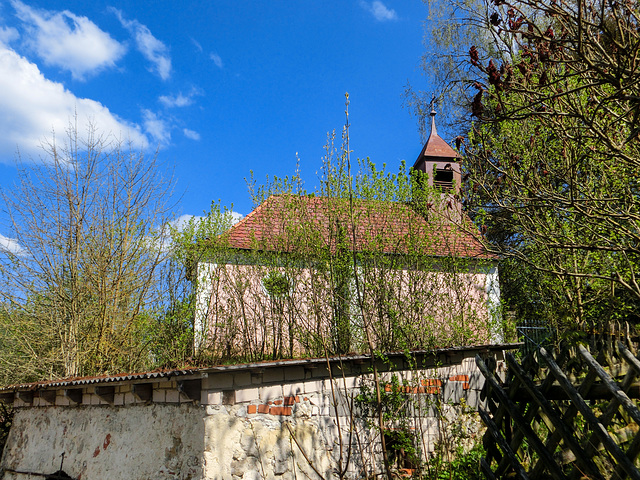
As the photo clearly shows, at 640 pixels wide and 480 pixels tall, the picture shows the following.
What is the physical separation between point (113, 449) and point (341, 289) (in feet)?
16.6

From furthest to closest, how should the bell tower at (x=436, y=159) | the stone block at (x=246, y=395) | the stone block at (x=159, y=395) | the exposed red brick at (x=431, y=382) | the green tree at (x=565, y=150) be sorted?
the bell tower at (x=436, y=159), the exposed red brick at (x=431, y=382), the stone block at (x=159, y=395), the stone block at (x=246, y=395), the green tree at (x=565, y=150)

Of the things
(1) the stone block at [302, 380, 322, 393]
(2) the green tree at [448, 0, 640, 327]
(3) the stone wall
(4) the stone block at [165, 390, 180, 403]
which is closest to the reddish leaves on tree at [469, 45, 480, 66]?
(2) the green tree at [448, 0, 640, 327]

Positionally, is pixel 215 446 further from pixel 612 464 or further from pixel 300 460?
pixel 612 464

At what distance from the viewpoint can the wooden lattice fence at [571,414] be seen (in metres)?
3.58

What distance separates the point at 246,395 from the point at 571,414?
121 inches

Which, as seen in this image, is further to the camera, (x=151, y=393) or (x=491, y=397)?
(x=151, y=393)

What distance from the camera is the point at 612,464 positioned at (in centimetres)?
389

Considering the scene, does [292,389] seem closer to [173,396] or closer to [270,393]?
[270,393]

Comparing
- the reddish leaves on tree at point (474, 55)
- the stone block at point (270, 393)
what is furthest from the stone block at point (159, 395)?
the reddish leaves on tree at point (474, 55)

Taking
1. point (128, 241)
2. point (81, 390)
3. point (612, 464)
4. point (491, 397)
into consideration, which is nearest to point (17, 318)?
point (128, 241)

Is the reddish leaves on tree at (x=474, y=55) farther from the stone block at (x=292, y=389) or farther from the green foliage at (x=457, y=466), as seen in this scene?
the green foliage at (x=457, y=466)

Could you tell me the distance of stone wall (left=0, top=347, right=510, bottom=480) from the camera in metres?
4.99

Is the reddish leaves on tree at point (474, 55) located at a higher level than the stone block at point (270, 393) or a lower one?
higher

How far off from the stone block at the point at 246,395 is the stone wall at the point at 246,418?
0.01 meters
